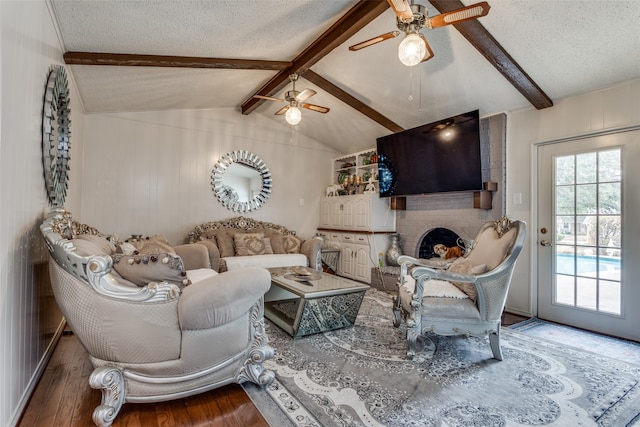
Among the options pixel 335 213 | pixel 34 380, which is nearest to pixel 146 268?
pixel 34 380

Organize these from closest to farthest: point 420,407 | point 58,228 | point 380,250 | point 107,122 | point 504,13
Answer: point 420,407 < point 58,228 < point 504,13 < point 107,122 < point 380,250

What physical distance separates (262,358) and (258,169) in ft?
13.0

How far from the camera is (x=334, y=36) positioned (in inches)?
118

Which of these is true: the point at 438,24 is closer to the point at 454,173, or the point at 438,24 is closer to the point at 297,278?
the point at 454,173

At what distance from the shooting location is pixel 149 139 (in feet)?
15.1

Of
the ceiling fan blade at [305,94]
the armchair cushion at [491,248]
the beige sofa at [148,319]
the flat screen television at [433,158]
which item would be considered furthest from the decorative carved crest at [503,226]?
the ceiling fan blade at [305,94]

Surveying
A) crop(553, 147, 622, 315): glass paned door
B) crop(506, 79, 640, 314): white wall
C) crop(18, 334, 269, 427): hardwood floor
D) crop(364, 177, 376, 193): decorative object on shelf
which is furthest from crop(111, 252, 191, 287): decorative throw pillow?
crop(364, 177, 376, 193): decorative object on shelf

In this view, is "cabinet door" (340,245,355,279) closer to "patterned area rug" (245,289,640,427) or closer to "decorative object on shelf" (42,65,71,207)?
"patterned area rug" (245,289,640,427)

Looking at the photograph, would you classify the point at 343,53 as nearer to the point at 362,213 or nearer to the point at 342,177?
the point at 362,213

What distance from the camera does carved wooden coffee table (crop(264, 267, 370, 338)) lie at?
2717 mm

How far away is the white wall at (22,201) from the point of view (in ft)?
4.63

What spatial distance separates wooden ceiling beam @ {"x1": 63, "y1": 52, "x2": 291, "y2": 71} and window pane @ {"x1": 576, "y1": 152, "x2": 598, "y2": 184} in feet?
10.7

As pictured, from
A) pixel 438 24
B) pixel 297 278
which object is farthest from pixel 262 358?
pixel 438 24

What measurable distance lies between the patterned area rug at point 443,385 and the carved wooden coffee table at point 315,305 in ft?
0.43
